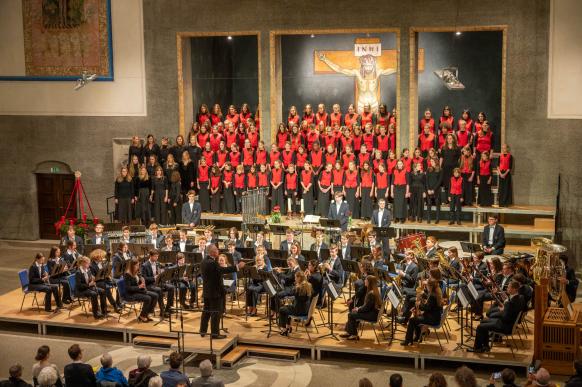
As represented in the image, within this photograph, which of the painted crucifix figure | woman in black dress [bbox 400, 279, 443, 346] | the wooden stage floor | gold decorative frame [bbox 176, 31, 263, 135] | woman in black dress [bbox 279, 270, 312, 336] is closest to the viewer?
woman in black dress [bbox 400, 279, 443, 346]

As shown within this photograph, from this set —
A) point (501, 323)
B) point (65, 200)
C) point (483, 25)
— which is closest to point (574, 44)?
point (483, 25)

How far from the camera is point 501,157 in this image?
22484 millimetres

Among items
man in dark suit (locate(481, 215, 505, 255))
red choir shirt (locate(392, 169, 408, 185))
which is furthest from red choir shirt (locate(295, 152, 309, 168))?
man in dark suit (locate(481, 215, 505, 255))

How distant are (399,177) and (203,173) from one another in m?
5.68

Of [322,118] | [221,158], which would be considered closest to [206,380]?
[221,158]

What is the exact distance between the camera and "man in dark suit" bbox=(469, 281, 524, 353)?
14.1 m

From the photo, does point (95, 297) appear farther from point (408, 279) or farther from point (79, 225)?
point (408, 279)

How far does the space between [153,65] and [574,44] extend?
40.3 feet

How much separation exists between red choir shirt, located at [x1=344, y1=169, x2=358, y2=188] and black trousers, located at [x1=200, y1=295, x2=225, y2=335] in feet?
26.3

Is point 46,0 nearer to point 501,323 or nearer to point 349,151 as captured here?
point 349,151

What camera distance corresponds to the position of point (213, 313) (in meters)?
15.3

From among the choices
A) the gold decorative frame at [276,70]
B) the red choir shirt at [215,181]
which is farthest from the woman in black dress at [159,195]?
the gold decorative frame at [276,70]

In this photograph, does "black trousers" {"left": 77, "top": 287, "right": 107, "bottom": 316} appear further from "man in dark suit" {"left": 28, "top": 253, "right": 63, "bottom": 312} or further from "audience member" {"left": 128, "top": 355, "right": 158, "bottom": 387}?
"audience member" {"left": 128, "top": 355, "right": 158, "bottom": 387}

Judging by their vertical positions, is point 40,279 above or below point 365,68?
below
